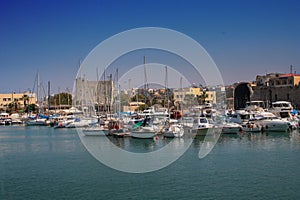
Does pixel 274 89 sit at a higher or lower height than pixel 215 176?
higher

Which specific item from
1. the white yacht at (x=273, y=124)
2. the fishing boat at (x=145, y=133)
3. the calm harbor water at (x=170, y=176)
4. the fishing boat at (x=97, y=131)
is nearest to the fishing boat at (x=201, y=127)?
the fishing boat at (x=145, y=133)

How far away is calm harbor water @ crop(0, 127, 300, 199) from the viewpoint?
14.6 meters

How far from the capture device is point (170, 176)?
17.5m

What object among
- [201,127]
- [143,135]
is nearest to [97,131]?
[143,135]

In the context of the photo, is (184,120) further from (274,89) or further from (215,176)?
(274,89)

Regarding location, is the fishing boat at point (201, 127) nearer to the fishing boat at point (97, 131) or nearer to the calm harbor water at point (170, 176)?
the calm harbor water at point (170, 176)

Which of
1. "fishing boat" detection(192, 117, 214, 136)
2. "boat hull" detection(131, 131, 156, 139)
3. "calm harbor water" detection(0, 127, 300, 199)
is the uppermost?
"fishing boat" detection(192, 117, 214, 136)

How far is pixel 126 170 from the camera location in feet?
63.2

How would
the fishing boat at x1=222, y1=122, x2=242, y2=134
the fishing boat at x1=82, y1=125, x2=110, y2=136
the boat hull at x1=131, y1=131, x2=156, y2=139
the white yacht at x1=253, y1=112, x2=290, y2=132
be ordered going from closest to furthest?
1. the boat hull at x1=131, y1=131, x2=156, y2=139
2. the fishing boat at x1=222, y1=122, x2=242, y2=134
3. the white yacht at x1=253, y1=112, x2=290, y2=132
4. the fishing boat at x1=82, y1=125, x2=110, y2=136

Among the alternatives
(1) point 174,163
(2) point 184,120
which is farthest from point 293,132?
(1) point 174,163

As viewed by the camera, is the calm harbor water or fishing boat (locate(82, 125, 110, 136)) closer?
the calm harbor water

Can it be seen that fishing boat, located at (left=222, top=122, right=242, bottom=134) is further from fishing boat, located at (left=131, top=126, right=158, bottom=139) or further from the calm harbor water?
the calm harbor water

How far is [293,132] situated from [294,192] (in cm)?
2195

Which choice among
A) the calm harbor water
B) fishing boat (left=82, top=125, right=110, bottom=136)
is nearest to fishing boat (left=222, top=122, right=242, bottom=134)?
the calm harbor water
